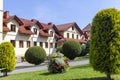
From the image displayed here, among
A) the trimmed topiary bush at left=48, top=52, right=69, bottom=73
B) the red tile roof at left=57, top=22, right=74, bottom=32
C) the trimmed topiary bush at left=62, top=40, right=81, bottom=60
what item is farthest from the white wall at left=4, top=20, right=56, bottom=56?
the trimmed topiary bush at left=48, top=52, right=69, bottom=73

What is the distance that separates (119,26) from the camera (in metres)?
11.8

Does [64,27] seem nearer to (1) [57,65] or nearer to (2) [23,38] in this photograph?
(2) [23,38]

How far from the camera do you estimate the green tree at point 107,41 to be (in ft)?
38.3

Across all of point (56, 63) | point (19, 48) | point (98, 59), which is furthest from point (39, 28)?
point (98, 59)

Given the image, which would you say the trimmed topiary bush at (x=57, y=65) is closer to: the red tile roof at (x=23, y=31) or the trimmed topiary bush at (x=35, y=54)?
the trimmed topiary bush at (x=35, y=54)

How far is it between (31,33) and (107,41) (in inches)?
1513

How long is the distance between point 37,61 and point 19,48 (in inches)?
617

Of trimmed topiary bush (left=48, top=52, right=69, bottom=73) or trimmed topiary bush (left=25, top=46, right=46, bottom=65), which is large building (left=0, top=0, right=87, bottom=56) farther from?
trimmed topiary bush (left=48, top=52, right=69, bottom=73)

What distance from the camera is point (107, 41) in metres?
11.8

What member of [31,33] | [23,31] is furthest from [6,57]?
[31,33]

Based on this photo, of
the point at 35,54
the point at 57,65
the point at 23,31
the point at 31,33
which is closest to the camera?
the point at 57,65

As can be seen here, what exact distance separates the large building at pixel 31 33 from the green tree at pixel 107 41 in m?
30.5

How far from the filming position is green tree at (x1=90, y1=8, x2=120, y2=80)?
460 inches

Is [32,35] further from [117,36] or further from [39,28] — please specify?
[117,36]
